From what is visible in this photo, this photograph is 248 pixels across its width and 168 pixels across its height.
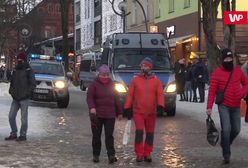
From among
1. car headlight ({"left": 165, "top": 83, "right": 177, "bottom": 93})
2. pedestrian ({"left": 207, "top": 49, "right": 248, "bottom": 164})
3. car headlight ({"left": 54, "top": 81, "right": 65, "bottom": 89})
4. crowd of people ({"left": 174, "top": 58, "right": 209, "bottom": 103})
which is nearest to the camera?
pedestrian ({"left": 207, "top": 49, "right": 248, "bottom": 164})

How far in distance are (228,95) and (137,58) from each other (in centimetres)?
925

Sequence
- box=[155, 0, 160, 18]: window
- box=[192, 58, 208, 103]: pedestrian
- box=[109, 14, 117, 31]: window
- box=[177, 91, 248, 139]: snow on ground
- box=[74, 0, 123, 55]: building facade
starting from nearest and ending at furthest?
box=[177, 91, 248, 139]: snow on ground → box=[192, 58, 208, 103]: pedestrian → box=[155, 0, 160, 18]: window → box=[109, 14, 117, 31]: window → box=[74, 0, 123, 55]: building facade

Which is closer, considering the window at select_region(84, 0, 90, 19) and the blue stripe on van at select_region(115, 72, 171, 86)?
the blue stripe on van at select_region(115, 72, 171, 86)

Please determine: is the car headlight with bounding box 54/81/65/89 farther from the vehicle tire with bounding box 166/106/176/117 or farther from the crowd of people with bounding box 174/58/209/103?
the crowd of people with bounding box 174/58/209/103

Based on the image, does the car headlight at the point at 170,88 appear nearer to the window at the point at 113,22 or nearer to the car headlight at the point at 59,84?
the car headlight at the point at 59,84

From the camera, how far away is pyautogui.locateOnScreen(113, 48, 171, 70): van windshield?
765 inches

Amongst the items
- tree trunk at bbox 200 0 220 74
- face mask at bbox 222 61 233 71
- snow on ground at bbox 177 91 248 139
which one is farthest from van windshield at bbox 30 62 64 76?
face mask at bbox 222 61 233 71

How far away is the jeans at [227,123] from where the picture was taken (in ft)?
34.3

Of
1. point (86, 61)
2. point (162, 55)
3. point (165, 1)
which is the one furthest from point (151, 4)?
point (162, 55)

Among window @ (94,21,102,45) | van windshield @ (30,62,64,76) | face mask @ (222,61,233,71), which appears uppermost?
window @ (94,21,102,45)

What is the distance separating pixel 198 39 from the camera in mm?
36531

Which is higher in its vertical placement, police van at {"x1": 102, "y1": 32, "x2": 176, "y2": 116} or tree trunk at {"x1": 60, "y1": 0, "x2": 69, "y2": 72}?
tree trunk at {"x1": 60, "y1": 0, "x2": 69, "y2": 72}

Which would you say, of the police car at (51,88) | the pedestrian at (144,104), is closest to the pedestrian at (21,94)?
the pedestrian at (144,104)

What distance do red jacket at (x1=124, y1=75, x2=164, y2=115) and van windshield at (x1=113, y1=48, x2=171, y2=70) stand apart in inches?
339
